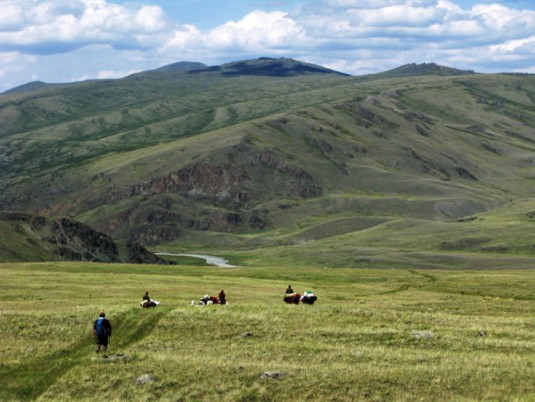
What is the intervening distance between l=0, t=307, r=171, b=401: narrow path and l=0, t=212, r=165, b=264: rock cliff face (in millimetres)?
97086

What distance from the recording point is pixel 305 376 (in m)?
34.6

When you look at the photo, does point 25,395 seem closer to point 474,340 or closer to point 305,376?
point 305,376

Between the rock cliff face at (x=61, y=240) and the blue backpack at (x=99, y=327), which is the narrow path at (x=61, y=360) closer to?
the blue backpack at (x=99, y=327)

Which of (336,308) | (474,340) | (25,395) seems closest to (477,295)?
(336,308)

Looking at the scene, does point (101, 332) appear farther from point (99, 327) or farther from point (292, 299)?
point (292, 299)

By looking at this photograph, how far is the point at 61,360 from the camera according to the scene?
40094mm

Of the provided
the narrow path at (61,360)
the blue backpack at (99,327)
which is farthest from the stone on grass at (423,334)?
the blue backpack at (99,327)

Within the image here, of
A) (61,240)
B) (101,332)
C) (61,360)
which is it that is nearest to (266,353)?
(101,332)

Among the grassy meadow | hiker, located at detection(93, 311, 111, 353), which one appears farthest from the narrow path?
hiker, located at detection(93, 311, 111, 353)

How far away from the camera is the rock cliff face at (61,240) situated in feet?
516

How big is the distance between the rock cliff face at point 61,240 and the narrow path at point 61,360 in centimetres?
9709

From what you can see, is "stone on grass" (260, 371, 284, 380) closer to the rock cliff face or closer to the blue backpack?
the blue backpack

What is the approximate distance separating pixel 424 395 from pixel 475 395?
2.22 m

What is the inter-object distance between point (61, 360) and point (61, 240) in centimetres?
14166
